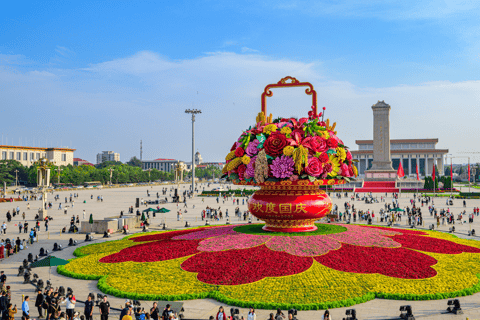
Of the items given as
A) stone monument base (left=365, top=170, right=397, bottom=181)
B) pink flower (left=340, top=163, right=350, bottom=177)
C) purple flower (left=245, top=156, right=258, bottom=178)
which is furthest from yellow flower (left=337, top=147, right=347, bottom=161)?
stone monument base (left=365, top=170, right=397, bottom=181)

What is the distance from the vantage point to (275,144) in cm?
2064

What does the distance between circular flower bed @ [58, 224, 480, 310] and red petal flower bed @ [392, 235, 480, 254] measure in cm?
7

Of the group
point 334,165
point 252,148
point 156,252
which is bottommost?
point 156,252

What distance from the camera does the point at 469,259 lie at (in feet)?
65.4

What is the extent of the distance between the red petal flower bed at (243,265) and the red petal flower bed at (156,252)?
53.6 inches

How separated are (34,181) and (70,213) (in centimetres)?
8560

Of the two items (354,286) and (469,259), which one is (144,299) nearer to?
(354,286)

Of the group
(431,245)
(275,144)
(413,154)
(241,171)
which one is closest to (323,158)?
(275,144)

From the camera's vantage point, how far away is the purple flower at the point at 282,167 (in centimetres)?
2044

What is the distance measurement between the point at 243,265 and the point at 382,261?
21.5 ft

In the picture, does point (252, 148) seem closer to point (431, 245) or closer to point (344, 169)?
point (344, 169)

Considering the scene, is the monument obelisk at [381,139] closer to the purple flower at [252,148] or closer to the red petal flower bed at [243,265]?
the purple flower at [252,148]

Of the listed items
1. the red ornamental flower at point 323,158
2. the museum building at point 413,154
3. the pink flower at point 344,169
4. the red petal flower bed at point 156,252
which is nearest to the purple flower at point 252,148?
the red ornamental flower at point 323,158

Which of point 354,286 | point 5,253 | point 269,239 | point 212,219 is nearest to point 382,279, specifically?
point 354,286
